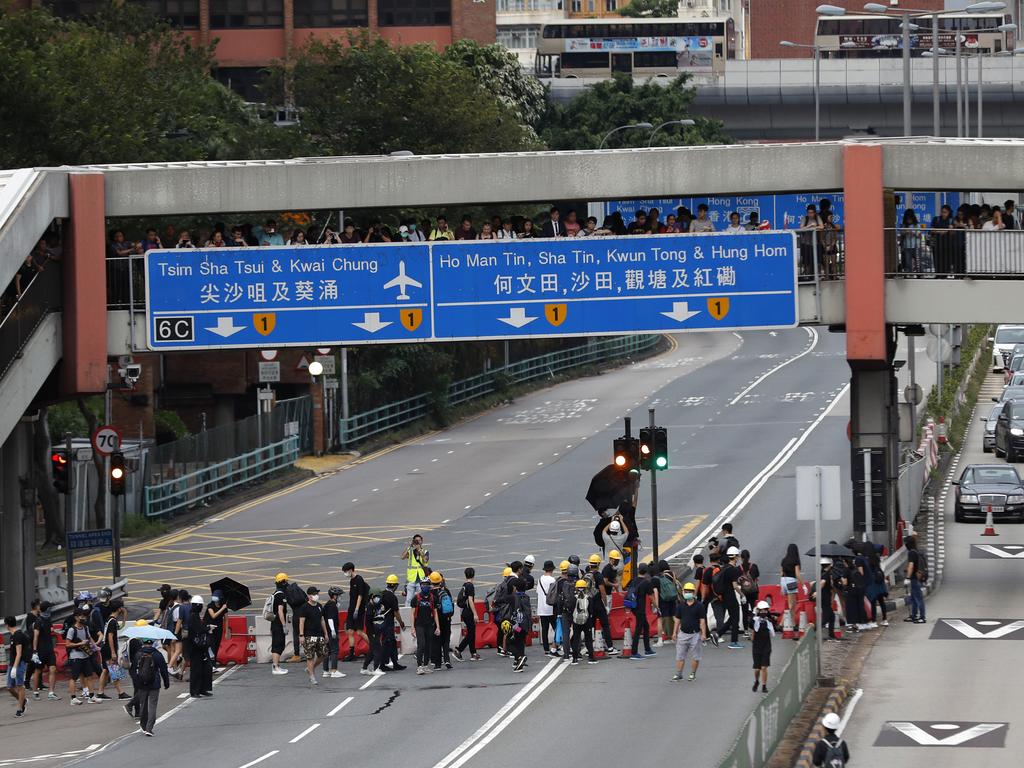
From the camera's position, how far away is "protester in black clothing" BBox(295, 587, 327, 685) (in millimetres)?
30703

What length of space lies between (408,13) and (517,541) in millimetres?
62775

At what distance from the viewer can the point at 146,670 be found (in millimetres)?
26906

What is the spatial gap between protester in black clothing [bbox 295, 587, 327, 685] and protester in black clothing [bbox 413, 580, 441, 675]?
1.50 m

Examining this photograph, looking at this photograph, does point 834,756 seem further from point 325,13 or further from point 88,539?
point 325,13

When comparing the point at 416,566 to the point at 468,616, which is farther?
A: the point at 416,566

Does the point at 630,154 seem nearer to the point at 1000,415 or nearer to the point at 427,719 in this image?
the point at 427,719

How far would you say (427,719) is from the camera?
27.3 m

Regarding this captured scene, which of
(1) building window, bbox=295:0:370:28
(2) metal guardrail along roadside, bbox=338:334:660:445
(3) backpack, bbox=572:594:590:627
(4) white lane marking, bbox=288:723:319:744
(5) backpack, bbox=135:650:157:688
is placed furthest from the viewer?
(1) building window, bbox=295:0:370:28

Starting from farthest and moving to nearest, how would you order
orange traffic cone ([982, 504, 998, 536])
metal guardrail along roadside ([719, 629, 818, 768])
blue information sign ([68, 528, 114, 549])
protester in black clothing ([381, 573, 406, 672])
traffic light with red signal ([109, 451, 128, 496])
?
orange traffic cone ([982, 504, 998, 536]) < traffic light with red signal ([109, 451, 128, 496]) < blue information sign ([68, 528, 114, 549]) < protester in black clothing ([381, 573, 406, 672]) < metal guardrail along roadside ([719, 629, 818, 768])

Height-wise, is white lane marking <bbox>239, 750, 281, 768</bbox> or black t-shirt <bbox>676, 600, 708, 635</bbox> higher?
black t-shirt <bbox>676, 600, 708, 635</bbox>

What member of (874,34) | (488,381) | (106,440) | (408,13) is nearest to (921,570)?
(106,440)

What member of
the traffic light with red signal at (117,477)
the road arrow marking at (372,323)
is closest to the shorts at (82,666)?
the traffic light with red signal at (117,477)

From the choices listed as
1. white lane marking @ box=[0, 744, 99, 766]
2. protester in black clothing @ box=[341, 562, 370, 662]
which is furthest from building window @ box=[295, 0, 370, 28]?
white lane marking @ box=[0, 744, 99, 766]

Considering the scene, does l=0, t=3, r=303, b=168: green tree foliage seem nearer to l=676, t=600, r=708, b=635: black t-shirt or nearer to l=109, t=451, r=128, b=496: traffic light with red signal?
l=109, t=451, r=128, b=496: traffic light with red signal
